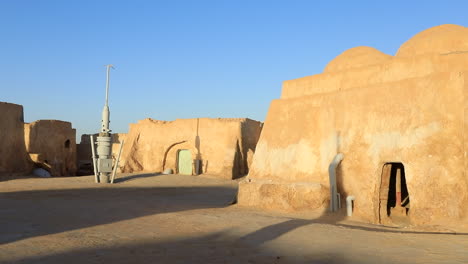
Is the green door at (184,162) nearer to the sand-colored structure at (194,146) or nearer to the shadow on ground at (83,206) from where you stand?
the sand-colored structure at (194,146)

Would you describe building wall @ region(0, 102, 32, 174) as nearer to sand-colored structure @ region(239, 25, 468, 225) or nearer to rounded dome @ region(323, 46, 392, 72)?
sand-colored structure @ region(239, 25, 468, 225)

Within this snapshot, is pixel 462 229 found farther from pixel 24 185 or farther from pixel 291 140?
pixel 24 185

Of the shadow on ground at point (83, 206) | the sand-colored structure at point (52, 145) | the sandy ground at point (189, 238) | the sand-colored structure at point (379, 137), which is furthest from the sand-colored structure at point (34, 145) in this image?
the sand-colored structure at point (379, 137)

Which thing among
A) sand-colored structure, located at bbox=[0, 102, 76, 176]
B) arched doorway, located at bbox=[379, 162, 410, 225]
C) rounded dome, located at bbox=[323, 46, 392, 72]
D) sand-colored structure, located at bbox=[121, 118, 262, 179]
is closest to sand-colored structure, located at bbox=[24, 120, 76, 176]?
sand-colored structure, located at bbox=[0, 102, 76, 176]

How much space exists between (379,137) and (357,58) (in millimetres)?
4722

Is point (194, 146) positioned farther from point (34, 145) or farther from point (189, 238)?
point (189, 238)

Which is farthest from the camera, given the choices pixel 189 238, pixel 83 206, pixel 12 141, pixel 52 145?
pixel 52 145

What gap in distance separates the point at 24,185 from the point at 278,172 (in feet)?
34.2

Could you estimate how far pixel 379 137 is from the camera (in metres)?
9.55

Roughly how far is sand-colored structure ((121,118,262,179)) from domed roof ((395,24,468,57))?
39.4 ft

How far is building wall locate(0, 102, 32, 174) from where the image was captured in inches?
843

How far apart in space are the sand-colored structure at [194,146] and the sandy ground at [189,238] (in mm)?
A: 11102

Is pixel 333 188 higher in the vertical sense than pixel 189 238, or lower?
higher

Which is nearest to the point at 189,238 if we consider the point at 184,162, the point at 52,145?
the point at 184,162
